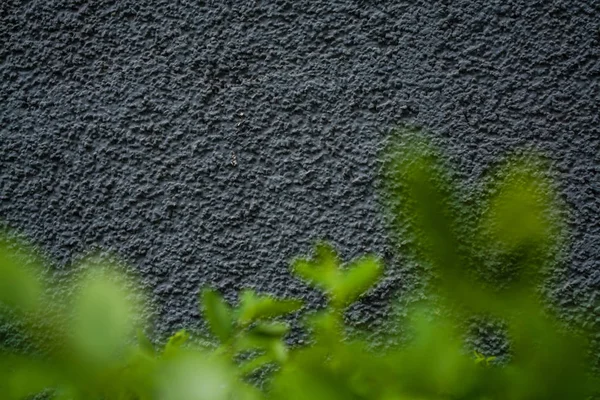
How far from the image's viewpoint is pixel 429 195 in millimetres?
229

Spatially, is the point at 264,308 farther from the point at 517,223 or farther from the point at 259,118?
the point at 259,118

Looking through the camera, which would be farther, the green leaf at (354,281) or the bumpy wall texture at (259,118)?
the bumpy wall texture at (259,118)

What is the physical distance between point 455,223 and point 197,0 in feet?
2.12

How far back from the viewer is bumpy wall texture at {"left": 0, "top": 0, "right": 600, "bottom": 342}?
0.78 meters

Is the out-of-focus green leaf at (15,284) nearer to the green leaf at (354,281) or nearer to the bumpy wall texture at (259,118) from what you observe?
the green leaf at (354,281)

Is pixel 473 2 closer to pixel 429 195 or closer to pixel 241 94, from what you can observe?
pixel 241 94

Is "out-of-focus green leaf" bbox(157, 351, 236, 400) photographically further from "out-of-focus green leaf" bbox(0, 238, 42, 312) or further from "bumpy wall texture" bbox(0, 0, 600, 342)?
"bumpy wall texture" bbox(0, 0, 600, 342)

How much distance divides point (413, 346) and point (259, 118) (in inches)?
23.5

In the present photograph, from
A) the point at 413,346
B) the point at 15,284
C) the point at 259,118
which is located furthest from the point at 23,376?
the point at 259,118

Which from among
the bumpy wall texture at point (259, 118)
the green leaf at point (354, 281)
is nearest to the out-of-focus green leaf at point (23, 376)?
the green leaf at point (354, 281)

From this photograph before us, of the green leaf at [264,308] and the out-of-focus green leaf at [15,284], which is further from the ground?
the out-of-focus green leaf at [15,284]

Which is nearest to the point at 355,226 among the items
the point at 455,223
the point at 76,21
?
the point at 76,21

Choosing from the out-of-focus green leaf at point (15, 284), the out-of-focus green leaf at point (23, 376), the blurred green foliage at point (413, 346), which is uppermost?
the out-of-focus green leaf at point (15, 284)

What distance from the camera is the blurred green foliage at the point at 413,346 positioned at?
0.75 ft
